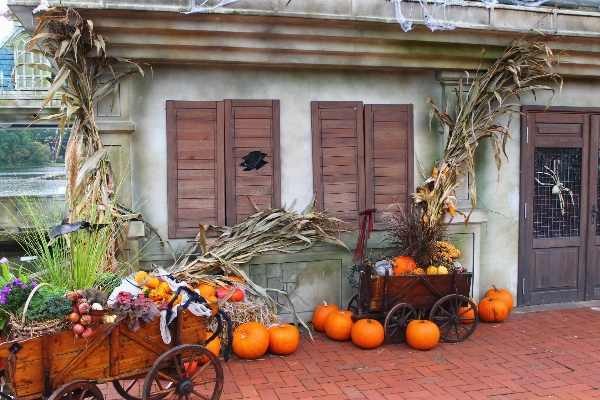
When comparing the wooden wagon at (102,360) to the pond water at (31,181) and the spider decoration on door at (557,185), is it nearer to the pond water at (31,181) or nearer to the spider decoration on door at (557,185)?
the pond water at (31,181)

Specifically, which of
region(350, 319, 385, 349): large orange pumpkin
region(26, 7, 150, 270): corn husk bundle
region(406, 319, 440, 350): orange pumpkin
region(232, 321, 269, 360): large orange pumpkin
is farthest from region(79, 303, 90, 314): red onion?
region(406, 319, 440, 350): orange pumpkin

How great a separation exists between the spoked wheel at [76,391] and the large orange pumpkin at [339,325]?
2949 mm

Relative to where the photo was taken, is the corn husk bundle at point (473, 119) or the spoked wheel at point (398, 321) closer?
the spoked wheel at point (398, 321)

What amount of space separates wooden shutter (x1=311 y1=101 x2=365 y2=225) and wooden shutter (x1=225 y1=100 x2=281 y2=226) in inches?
19.7

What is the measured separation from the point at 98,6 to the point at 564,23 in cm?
548

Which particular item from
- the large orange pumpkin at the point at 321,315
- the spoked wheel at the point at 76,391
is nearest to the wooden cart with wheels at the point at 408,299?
the large orange pumpkin at the point at 321,315

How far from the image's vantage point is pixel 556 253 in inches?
308

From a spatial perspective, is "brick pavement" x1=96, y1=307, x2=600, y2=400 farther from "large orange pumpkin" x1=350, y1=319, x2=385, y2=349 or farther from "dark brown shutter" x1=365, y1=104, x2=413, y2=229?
"dark brown shutter" x1=365, y1=104, x2=413, y2=229

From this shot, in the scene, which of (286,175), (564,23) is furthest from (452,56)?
(286,175)

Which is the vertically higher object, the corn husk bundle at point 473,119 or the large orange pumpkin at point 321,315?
the corn husk bundle at point 473,119

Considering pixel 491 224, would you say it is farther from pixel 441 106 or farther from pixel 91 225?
pixel 91 225

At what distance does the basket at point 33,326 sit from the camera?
3.73 metres

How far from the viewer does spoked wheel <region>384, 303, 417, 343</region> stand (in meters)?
6.22

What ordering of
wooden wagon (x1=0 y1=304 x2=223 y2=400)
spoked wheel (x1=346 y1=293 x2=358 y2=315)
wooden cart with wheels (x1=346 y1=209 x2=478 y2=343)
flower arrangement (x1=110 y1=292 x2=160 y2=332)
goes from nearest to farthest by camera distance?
1. wooden wagon (x1=0 y1=304 x2=223 y2=400)
2. flower arrangement (x1=110 y1=292 x2=160 y2=332)
3. wooden cart with wheels (x1=346 y1=209 x2=478 y2=343)
4. spoked wheel (x1=346 y1=293 x2=358 y2=315)
